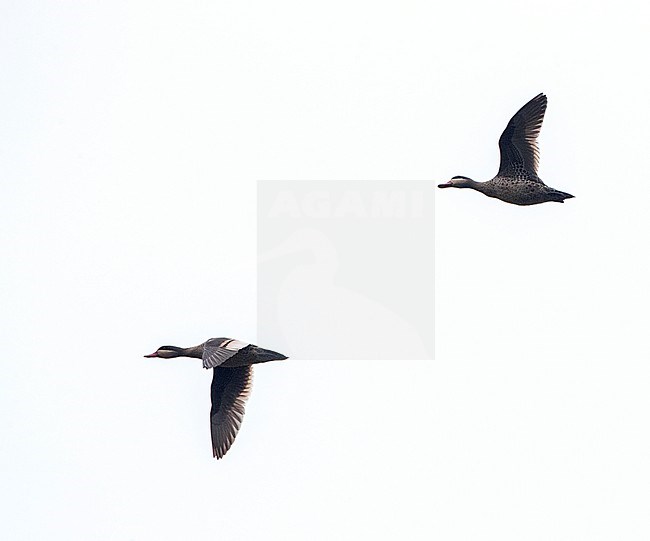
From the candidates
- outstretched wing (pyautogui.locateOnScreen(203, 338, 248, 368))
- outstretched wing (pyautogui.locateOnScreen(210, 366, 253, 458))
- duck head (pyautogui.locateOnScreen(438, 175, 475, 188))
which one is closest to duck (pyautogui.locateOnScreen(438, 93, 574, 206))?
duck head (pyautogui.locateOnScreen(438, 175, 475, 188))

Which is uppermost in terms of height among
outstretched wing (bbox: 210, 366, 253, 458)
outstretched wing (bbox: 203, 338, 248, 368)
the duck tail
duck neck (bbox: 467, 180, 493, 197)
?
duck neck (bbox: 467, 180, 493, 197)

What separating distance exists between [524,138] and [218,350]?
6807mm

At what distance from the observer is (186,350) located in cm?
2880

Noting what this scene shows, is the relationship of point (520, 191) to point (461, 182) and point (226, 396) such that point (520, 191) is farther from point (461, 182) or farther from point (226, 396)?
point (226, 396)

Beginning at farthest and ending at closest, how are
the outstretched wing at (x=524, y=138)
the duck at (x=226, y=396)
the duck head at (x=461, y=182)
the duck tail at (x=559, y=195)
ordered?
the duck head at (x=461, y=182) → the duck at (x=226, y=396) → the outstretched wing at (x=524, y=138) → the duck tail at (x=559, y=195)

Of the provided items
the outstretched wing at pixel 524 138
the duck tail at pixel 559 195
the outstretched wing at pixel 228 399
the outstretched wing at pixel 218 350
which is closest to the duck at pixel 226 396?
the outstretched wing at pixel 228 399

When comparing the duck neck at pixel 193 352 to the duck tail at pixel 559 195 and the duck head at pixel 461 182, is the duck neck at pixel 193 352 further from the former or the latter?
the duck tail at pixel 559 195

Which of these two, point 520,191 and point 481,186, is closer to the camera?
point 520,191

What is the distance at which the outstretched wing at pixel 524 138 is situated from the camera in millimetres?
28016

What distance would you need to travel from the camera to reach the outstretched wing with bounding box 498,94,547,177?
28.0 meters

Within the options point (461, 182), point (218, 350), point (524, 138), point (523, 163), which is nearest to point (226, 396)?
point (218, 350)

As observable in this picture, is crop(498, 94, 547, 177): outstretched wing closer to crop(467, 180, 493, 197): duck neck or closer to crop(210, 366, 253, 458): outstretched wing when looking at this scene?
crop(467, 180, 493, 197): duck neck

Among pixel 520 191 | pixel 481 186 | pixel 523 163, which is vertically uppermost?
pixel 523 163

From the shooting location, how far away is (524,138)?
28.2 m
